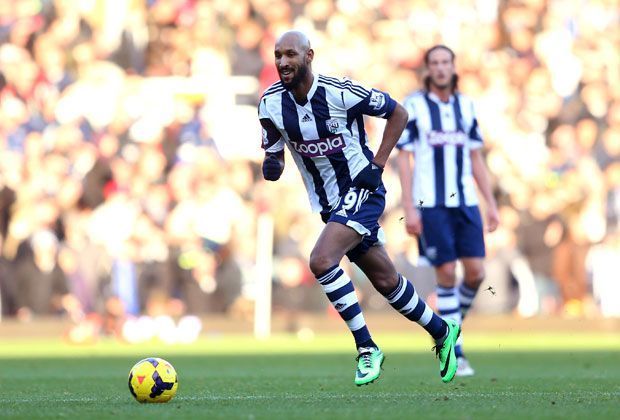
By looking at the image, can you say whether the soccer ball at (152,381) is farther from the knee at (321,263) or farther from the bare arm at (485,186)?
the bare arm at (485,186)

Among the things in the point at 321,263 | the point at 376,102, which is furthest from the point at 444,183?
the point at 321,263

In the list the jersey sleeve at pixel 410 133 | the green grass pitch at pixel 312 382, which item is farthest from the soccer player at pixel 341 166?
the jersey sleeve at pixel 410 133

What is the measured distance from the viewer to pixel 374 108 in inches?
338

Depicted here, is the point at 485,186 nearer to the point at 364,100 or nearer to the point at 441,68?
the point at 441,68

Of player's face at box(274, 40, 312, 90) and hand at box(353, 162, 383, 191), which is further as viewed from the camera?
hand at box(353, 162, 383, 191)

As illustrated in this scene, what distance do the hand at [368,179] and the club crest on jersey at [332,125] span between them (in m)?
0.30

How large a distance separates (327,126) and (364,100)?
276 mm

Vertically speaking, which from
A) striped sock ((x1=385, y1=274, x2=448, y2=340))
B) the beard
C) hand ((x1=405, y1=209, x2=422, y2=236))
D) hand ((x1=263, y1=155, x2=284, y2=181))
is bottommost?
striped sock ((x1=385, y1=274, x2=448, y2=340))

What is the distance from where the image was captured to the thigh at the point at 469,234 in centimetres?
1112

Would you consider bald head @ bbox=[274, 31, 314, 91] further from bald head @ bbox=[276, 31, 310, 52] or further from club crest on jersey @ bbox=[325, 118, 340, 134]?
club crest on jersey @ bbox=[325, 118, 340, 134]

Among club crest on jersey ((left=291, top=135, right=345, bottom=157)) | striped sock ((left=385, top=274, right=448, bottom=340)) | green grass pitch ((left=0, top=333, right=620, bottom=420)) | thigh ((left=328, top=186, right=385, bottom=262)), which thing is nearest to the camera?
green grass pitch ((left=0, top=333, right=620, bottom=420))

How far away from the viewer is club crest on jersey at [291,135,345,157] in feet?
28.1

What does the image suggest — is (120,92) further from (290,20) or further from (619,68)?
(619,68)

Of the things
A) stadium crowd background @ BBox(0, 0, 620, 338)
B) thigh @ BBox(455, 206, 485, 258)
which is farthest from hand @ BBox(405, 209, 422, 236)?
stadium crowd background @ BBox(0, 0, 620, 338)
